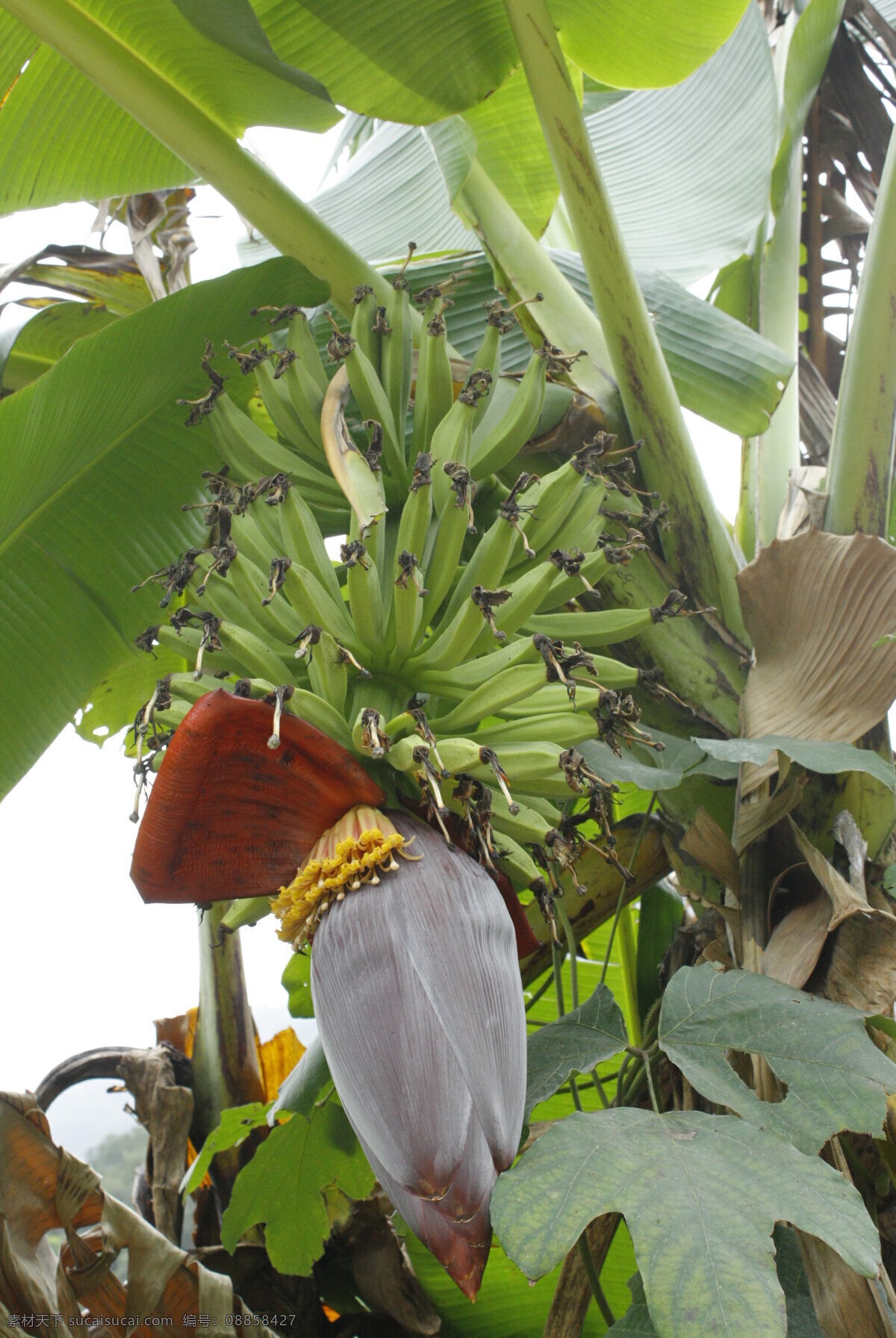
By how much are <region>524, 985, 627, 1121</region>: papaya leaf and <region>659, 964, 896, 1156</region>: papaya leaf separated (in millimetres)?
49

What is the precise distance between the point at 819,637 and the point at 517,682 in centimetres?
40

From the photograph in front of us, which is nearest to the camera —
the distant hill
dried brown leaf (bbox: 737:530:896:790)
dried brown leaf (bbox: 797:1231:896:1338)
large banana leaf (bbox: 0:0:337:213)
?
dried brown leaf (bbox: 797:1231:896:1338)

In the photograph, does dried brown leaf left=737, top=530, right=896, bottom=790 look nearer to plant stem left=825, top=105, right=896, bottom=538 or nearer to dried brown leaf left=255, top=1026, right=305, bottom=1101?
plant stem left=825, top=105, right=896, bottom=538

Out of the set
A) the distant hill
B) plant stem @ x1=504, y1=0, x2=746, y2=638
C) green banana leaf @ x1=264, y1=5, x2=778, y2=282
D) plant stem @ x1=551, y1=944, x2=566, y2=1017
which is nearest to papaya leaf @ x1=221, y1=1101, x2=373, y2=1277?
plant stem @ x1=551, y1=944, x2=566, y2=1017

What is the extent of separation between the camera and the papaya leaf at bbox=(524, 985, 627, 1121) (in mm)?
809

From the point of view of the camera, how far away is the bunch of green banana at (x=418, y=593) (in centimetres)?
80

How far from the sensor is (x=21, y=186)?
131cm

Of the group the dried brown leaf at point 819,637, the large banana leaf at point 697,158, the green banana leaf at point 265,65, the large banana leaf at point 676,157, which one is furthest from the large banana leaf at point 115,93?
the dried brown leaf at point 819,637

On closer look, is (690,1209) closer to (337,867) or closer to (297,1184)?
(337,867)

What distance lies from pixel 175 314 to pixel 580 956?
103 centimetres

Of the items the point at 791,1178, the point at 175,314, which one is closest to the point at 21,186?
the point at 175,314

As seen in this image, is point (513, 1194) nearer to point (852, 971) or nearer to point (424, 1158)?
point (424, 1158)

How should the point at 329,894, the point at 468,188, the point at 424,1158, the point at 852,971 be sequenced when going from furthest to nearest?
the point at 468,188
the point at 852,971
the point at 329,894
the point at 424,1158

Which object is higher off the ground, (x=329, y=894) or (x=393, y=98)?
(x=393, y=98)
